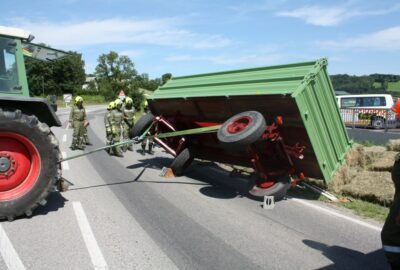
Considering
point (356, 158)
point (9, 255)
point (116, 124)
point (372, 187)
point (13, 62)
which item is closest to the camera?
point (9, 255)

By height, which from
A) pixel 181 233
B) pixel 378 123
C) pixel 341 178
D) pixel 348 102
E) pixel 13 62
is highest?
pixel 13 62

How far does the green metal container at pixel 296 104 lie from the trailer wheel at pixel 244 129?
1.26 ft

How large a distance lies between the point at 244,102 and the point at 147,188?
2418 millimetres

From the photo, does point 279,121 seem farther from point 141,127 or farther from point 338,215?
point 141,127

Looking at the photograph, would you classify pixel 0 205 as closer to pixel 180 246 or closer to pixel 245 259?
pixel 180 246

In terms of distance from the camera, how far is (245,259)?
4324 millimetres

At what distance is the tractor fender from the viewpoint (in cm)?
555

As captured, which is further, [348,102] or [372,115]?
[348,102]

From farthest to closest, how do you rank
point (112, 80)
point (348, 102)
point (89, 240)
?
point (112, 80) < point (348, 102) < point (89, 240)

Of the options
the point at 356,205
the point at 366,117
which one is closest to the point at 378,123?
the point at 366,117

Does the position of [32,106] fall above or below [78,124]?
above

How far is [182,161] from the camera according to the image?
8633mm

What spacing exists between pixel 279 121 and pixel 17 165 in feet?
12.6

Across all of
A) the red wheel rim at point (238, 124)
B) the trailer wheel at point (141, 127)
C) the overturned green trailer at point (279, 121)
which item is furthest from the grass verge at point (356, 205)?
the trailer wheel at point (141, 127)
